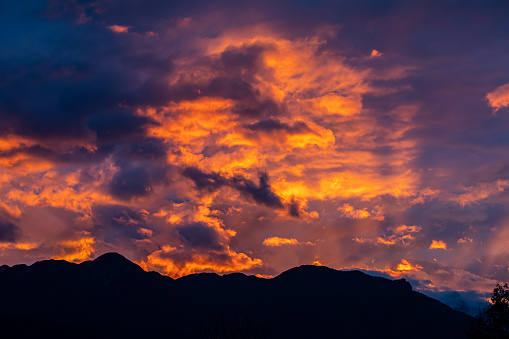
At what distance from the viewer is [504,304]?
2426 inches

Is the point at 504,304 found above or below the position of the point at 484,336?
above

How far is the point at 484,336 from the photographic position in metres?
59.6

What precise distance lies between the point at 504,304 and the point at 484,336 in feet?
18.0
